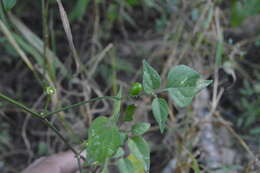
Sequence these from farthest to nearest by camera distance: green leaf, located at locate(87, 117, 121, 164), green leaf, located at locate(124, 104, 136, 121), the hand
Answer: the hand → green leaf, located at locate(124, 104, 136, 121) → green leaf, located at locate(87, 117, 121, 164)

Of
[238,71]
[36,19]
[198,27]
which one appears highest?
[36,19]

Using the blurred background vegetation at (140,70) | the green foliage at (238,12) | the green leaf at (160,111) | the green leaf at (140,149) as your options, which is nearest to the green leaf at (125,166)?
the green leaf at (140,149)

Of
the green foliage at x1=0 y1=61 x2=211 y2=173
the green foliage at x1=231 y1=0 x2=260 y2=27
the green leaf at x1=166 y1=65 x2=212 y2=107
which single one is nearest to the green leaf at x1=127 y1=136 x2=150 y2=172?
the green foliage at x1=0 y1=61 x2=211 y2=173

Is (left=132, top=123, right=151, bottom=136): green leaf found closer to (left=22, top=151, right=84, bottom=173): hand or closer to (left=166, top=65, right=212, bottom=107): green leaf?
(left=166, top=65, right=212, bottom=107): green leaf

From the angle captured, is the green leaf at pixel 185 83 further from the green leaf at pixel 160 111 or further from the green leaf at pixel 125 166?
the green leaf at pixel 125 166

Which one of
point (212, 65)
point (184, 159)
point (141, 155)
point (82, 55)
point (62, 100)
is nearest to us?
point (141, 155)

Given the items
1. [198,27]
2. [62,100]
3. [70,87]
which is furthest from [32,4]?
[198,27]

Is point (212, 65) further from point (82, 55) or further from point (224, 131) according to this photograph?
point (82, 55)
